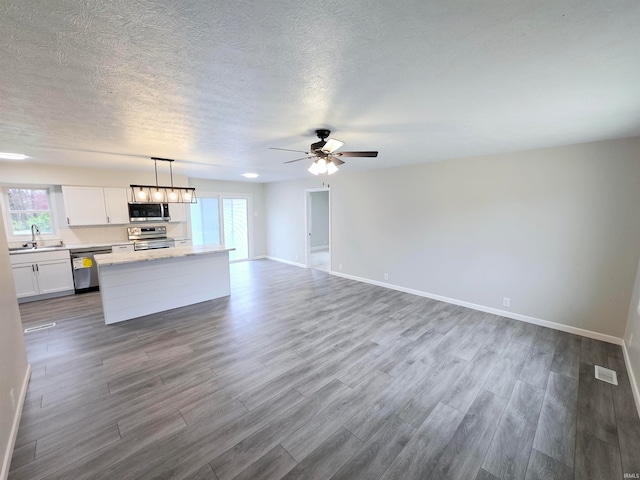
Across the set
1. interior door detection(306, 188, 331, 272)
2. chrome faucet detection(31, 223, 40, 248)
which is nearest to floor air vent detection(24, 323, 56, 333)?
chrome faucet detection(31, 223, 40, 248)

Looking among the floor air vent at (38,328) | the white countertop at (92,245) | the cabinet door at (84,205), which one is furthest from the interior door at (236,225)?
the floor air vent at (38,328)

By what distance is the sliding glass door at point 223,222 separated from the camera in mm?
7234

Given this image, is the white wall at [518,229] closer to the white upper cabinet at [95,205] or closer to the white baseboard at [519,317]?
the white baseboard at [519,317]

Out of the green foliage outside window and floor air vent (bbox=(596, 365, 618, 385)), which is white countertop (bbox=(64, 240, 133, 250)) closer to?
the green foliage outside window

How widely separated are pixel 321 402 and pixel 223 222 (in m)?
6.43

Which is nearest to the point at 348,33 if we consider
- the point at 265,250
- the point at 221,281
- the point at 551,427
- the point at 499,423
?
the point at 499,423

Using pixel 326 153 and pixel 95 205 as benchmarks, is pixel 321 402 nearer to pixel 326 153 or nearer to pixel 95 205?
pixel 326 153

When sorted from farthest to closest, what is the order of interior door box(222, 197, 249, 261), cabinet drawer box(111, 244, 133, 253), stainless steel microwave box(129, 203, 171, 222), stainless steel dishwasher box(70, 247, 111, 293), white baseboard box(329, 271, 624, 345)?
interior door box(222, 197, 249, 261)
stainless steel microwave box(129, 203, 171, 222)
cabinet drawer box(111, 244, 133, 253)
stainless steel dishwasher box(70, 247, 111, 293)
white baseboard box(329, 271, 624, 345)

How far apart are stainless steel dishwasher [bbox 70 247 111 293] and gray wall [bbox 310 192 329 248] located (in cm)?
608

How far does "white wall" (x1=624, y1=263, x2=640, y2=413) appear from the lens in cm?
239

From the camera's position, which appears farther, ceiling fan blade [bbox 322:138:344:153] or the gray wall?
the gray wall

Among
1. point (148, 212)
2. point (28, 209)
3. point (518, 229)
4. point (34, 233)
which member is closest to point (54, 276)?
point (34, 233)

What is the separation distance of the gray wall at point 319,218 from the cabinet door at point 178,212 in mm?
4450

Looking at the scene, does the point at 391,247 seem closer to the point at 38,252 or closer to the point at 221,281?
the point at 221,281
